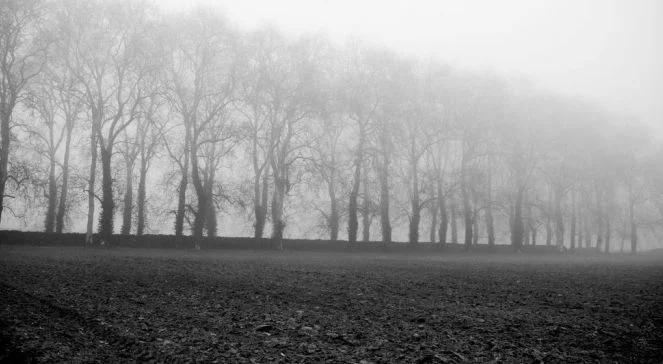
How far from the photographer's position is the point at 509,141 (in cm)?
4903

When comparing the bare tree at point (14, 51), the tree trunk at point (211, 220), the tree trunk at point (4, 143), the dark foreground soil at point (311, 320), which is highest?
the bare tree at point (14, 51)

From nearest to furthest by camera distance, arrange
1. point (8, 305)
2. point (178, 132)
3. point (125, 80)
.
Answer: point (8, 305) < point (125, 80) < point (178, 132)

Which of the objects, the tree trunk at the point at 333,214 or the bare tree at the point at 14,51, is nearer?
the bare tree at the point at 14,51

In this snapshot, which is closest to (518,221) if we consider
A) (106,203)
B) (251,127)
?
(251,127)

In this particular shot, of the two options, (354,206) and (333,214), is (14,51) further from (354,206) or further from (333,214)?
(354,206)

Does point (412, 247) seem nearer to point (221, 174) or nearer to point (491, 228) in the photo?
point (491, 228)

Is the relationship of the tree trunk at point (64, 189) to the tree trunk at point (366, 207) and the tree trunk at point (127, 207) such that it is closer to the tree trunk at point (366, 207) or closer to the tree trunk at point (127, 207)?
the tree trunk at point (127, 207)

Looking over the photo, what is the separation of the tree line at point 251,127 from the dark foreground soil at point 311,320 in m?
22.0

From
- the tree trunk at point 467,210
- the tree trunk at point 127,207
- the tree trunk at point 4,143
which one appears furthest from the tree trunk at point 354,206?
the tree trunk at point 4,143

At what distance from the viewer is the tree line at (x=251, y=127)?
109 feet

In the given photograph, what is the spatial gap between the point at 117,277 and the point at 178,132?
2946 cm

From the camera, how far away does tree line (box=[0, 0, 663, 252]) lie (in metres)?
33.2

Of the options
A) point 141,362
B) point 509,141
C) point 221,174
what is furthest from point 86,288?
point 509,141

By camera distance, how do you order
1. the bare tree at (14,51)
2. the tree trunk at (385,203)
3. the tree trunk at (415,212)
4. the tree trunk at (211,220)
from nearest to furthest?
the bare tree at (14,51)
the tree trunk at (211,220)
the tree trunk at (385,203)
the tree trunk at (415,212)
